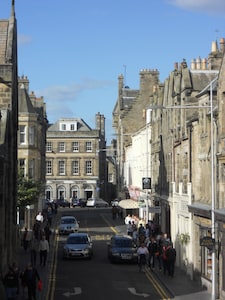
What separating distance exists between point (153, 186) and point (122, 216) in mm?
16616

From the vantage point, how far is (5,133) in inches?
986

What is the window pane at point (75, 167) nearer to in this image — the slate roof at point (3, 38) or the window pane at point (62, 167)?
the window pane at point (62, 167)

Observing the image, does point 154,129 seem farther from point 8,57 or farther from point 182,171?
point 8,57

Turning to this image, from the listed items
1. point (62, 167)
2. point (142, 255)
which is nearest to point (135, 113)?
point (62, 167)

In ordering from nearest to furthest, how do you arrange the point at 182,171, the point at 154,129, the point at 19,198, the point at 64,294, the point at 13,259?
the point at 64,294
the point at 13,259
the point at 182,171
the point at 19,198
the point at 154,129

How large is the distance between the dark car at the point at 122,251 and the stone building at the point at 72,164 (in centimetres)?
6479

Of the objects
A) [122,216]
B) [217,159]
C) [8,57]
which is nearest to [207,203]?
[217,159]

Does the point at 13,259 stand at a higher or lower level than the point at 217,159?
lower

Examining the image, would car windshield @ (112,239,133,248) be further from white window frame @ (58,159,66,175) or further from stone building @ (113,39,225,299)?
white window frame @ (58,159,66,175)

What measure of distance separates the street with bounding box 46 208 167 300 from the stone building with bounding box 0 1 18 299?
2.50 metres

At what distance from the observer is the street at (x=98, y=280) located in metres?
24.7

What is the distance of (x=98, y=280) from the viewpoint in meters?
28.2

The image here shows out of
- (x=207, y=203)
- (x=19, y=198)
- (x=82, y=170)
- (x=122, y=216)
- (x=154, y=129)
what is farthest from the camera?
(x=82, y=170)

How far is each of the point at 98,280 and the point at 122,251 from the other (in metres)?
5.93
